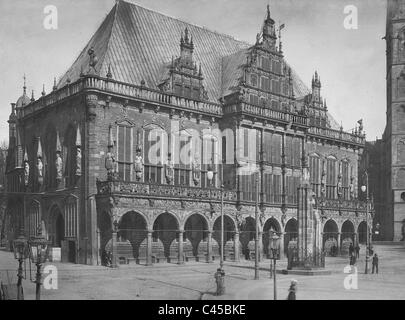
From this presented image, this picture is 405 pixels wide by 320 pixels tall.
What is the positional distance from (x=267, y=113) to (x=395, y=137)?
105 ft

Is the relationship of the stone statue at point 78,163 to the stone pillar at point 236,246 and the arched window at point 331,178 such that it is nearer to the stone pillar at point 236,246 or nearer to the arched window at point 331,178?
the stone pillar at point 236,246

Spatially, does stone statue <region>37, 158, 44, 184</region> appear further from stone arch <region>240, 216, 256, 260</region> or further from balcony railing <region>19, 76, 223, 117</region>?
stone arch <region>240, 216, 256, 260</region>

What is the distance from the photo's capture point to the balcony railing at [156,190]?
37.9 m

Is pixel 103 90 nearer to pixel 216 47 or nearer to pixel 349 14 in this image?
pixel 216 47

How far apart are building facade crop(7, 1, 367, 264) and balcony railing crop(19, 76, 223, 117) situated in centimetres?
10

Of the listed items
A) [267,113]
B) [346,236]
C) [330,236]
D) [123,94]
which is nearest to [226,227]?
[267,113]

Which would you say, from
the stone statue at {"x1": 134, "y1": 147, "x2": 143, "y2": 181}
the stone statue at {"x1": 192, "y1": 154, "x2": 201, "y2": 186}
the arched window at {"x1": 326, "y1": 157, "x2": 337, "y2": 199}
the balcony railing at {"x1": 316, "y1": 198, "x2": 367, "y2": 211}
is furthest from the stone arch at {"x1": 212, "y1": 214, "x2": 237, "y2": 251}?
the arched window at {"x1": 326, "y1": 157, "x2": 337, "y2": 199}

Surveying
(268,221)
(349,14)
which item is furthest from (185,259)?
(349,14)

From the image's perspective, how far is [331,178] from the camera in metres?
57.9

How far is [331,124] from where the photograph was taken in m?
61.4

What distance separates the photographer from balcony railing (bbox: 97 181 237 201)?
1494 inches

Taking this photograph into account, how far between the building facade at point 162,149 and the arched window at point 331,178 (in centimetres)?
141

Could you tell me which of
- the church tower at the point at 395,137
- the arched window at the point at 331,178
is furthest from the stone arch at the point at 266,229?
the church tower at the point at 395,137
